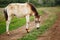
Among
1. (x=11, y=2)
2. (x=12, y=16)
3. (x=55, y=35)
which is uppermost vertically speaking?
(x=11, y=2)

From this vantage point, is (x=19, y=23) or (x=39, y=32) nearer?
(x=39, y=32)

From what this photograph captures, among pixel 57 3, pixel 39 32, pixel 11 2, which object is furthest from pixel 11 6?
pixel 57 3

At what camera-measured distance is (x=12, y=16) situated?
7.65 meters

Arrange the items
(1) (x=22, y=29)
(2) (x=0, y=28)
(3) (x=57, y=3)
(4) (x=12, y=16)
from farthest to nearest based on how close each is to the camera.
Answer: (3) (x=57, y=3) → (1) (x=22, y=29) → (4) (x=12, y=16) → (2) (x=0, y=28)

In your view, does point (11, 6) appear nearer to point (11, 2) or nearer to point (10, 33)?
point (11, 2)

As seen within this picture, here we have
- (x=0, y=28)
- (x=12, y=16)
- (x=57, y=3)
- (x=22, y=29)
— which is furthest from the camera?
(x=57, y=3)

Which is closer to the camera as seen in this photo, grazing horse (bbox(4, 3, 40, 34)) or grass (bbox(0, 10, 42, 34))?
grass (bbox(0, 10, 42, 34))

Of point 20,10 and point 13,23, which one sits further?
point 13,23

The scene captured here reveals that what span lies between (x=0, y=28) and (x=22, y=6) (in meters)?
1.16

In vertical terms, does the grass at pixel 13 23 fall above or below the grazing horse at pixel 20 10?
below

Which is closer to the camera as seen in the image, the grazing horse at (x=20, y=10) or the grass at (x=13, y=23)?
the grass at (x=13, y=23)

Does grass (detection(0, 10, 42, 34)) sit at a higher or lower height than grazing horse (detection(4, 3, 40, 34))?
lower

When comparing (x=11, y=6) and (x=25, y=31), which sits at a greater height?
(x=11, y=6)

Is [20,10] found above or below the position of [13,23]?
above
